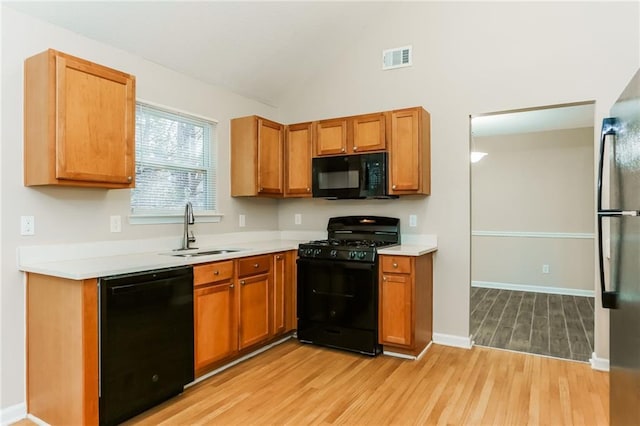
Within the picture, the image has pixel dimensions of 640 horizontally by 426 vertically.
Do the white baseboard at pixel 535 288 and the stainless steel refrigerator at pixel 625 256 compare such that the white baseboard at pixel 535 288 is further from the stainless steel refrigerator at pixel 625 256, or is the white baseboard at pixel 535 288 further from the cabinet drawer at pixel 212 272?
the cabinet drawer at pixel 212 272

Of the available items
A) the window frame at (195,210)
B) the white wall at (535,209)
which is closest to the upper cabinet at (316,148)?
the window frame at (195,210)

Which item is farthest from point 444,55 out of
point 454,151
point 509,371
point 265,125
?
point 509,371

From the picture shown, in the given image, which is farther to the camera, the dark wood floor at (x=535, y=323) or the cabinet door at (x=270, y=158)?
the cabinet door at (x=270, y=158)

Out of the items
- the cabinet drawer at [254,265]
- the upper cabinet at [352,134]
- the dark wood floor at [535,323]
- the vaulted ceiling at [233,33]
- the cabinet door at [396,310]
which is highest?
the vaulted ceiling at [233,33]

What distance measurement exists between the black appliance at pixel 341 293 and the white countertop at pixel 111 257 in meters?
0.23

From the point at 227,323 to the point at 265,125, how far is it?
1962 mm

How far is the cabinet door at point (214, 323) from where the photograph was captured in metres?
2.73

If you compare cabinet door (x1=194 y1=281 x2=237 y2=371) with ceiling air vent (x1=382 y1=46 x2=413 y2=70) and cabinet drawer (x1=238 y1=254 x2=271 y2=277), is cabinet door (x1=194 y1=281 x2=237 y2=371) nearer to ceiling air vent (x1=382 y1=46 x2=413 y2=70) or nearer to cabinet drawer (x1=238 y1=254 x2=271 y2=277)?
cabinet drawer (x1=238 y1=254 x2=271 y2=277)

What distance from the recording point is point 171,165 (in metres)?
3.35

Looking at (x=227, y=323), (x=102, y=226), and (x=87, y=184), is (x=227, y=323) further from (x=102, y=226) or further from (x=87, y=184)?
(x=87, y=184)

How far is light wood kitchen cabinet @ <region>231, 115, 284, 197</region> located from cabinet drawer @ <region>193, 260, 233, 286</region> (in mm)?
1045

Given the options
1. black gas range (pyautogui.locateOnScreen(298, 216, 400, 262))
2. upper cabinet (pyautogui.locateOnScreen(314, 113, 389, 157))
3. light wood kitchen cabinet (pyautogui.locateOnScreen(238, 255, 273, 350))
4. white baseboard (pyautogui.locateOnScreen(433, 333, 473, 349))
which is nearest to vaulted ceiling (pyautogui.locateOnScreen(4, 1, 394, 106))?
upper cabinet (pyautogui.locateOnScreen(314, 113, 389, 157))

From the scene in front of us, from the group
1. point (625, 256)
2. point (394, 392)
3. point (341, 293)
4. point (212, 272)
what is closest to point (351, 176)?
point (341, 293)

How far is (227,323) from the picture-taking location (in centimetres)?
297
